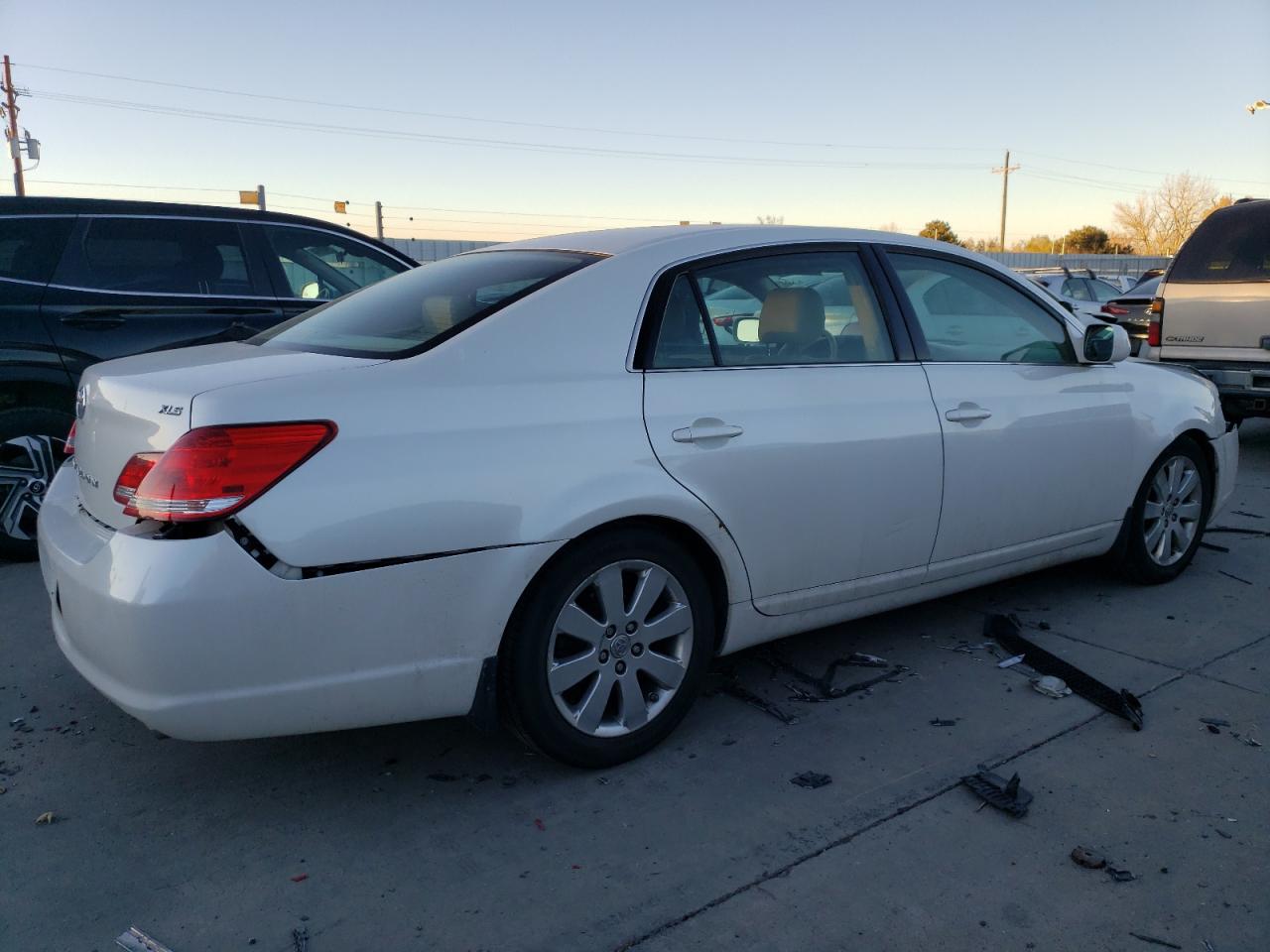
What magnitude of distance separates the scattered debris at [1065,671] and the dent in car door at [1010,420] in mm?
325

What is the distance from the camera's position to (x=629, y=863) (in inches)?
105

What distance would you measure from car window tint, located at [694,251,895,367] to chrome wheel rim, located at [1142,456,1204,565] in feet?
6.26

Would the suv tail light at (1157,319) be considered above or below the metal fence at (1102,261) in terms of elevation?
below

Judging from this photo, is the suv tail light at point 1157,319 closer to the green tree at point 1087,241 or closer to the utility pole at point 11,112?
the utility pole at point 11,112

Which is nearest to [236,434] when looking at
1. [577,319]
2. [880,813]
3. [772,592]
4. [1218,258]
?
[577,319]

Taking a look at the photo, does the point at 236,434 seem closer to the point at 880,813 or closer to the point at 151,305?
the point at 880,813

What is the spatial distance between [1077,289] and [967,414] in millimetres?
14400

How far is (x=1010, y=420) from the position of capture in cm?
400

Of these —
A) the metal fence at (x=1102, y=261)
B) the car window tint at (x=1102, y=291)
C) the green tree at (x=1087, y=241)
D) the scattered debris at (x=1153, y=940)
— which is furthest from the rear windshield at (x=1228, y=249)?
the green tree at (x=1087, y=241)

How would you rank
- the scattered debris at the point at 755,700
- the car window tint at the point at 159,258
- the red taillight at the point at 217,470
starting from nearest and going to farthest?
the red taillight at the point at 217,470, the scattered debris at the point at 755,700, the car window tint at the point at 159,258

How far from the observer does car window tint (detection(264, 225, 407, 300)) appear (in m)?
6.00

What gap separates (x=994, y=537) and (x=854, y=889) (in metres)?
1.92

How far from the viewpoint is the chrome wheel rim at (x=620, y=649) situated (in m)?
2.99

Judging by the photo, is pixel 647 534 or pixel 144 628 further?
pixel 647 534
